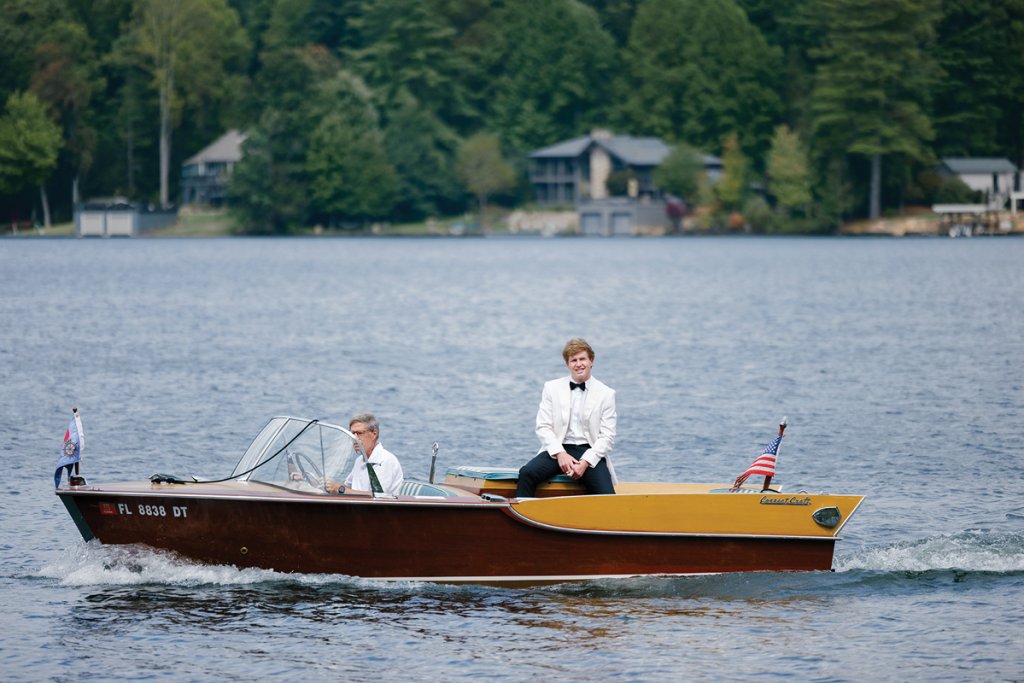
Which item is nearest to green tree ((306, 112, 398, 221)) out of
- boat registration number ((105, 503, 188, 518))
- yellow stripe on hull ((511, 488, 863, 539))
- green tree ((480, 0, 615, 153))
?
green tree ((480, 0, 615, 153))

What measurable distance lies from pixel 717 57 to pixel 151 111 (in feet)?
164

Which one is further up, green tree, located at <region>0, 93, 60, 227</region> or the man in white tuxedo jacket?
green tree, located at <region>0, 93, 60, 227</region>

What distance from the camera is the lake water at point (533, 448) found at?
14.8 metres

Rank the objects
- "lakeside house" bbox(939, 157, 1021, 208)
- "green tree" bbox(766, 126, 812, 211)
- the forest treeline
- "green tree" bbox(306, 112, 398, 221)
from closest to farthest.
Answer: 1. "green tree" bbox(766, 126, 812, 211)
2. the forest treeline
3. "lakeside house" bbox(939, 157, 1021, 208)
4. "green tree" bbox(306, 112, 398, 221)

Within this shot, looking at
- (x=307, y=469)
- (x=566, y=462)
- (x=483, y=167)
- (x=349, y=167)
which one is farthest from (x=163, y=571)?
→ (x=483, y=167)

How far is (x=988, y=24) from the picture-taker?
136625mm

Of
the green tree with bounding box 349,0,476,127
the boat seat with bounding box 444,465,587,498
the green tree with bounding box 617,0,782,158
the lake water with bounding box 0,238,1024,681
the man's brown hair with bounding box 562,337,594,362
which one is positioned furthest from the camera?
the green tree with bounding box 349,0,476,127

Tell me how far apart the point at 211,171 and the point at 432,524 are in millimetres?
137753

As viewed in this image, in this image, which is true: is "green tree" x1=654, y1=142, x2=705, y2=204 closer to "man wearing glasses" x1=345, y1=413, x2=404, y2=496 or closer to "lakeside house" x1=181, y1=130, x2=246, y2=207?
"lakeside house" x1=181, y1=130, x2=246, y2=207

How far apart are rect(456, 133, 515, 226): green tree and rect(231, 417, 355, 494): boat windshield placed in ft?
403

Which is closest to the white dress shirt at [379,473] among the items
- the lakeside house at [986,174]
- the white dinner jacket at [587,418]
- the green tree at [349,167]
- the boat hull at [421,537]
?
the boat hull at [421,537]

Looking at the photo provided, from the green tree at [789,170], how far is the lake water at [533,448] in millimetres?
57622

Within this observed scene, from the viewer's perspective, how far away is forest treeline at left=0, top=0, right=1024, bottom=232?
13400 centimetres

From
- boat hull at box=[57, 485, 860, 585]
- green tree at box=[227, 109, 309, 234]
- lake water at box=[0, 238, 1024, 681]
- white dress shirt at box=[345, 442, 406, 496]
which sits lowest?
lake water at box=[0, 238, 1024, 681]
